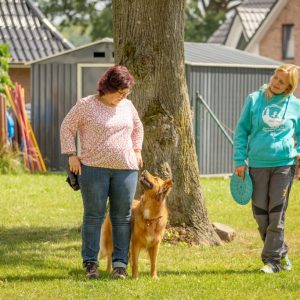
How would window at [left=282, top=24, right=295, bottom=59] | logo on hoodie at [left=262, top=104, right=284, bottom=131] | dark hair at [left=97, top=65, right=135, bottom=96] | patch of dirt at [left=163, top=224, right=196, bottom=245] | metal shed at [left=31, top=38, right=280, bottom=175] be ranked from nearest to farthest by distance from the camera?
1. dark hair at [left=97, top=65, right=135, bottom=96]
2. logo on hoodie at [left=262, top=104, right=284, bottom=131]
3. patch of dirt at [left=163, top=224, right=196, bottom=245]
4. metal shed at [left=31, top=38, right=280, bottom=175]
5. window at [left=282, top=24, right=295, bottom=59]

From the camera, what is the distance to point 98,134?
8.66 meters

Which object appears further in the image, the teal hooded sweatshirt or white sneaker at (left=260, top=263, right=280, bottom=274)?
white sneaker at (left=260, top=263, right=280, bottom=274)

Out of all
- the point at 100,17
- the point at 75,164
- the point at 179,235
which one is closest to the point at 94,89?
the point at 179,235

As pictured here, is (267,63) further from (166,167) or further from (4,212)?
(166,167)

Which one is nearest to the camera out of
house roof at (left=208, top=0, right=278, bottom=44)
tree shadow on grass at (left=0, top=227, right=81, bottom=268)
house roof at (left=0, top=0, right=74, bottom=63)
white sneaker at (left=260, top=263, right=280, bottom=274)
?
white sneaker at (left=260, top=263, right=280, bottom=274)

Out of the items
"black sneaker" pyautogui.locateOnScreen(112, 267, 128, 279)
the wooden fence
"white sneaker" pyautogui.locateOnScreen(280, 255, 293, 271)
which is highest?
"black sneaker" pyautogui.locateOnScreen(112, 267, 128, 279)

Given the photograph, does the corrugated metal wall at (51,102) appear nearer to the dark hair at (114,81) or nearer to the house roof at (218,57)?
the house roof at (218,57)

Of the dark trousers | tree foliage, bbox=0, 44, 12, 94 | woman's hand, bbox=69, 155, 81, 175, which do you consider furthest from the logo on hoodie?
tree foliage, bbox=0, 44, 12, 94

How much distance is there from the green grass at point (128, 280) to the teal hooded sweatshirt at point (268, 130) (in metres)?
1.05

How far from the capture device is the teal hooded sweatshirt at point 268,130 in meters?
9.18

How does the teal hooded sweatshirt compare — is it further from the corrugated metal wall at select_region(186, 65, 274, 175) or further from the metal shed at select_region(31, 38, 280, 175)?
the metal shed at select_region(31, 38, 280, 175)

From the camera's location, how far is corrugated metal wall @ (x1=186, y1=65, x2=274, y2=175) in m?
21.9

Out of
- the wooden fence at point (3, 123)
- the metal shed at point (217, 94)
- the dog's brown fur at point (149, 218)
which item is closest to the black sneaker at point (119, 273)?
the dog's brown fur at point (149, 218)

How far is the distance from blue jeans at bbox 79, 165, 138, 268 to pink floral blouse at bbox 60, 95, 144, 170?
88 mm
